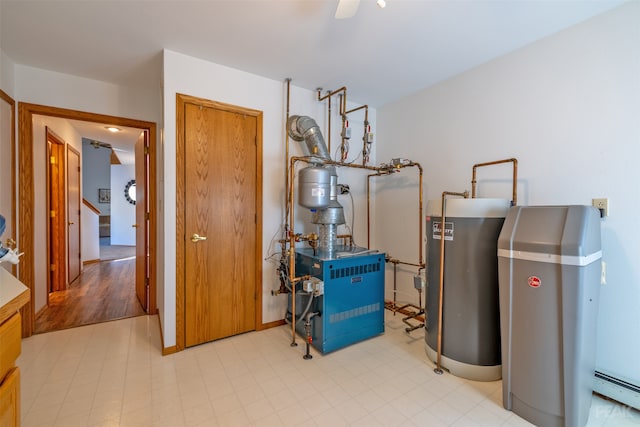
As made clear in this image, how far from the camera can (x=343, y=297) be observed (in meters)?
2.45

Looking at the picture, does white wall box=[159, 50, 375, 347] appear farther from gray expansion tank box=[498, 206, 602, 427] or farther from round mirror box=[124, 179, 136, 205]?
round mirror box=[124, 179, 136, 205]

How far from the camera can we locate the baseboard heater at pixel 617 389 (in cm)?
172

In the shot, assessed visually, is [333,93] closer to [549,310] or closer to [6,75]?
[549,310]

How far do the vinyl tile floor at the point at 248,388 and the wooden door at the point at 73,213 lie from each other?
7.66ft

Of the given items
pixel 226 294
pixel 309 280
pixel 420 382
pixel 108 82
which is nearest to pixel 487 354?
pixel 420 382

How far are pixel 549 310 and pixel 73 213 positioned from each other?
246 inches

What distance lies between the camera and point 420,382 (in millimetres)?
2006

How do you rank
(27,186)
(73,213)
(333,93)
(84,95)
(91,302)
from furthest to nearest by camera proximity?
1. (73,213)
2. (91,302)
3. (333,93)
4. (84,95)
5. (27,186)

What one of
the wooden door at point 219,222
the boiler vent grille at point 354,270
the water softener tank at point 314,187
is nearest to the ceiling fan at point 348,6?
the water softener tank at point 314,187

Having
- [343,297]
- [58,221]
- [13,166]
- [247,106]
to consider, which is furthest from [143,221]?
[343,297]

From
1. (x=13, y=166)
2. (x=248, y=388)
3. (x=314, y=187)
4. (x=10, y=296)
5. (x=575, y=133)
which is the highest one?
(x=575, y=133)

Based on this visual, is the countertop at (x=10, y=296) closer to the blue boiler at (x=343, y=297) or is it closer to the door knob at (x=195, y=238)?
the door knob at (x=195, y=238)

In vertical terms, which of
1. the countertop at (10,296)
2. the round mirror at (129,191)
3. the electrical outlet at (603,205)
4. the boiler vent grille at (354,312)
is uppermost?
the round mirror at (129,191)

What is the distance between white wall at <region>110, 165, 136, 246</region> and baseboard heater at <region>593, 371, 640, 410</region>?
10.2 metres
